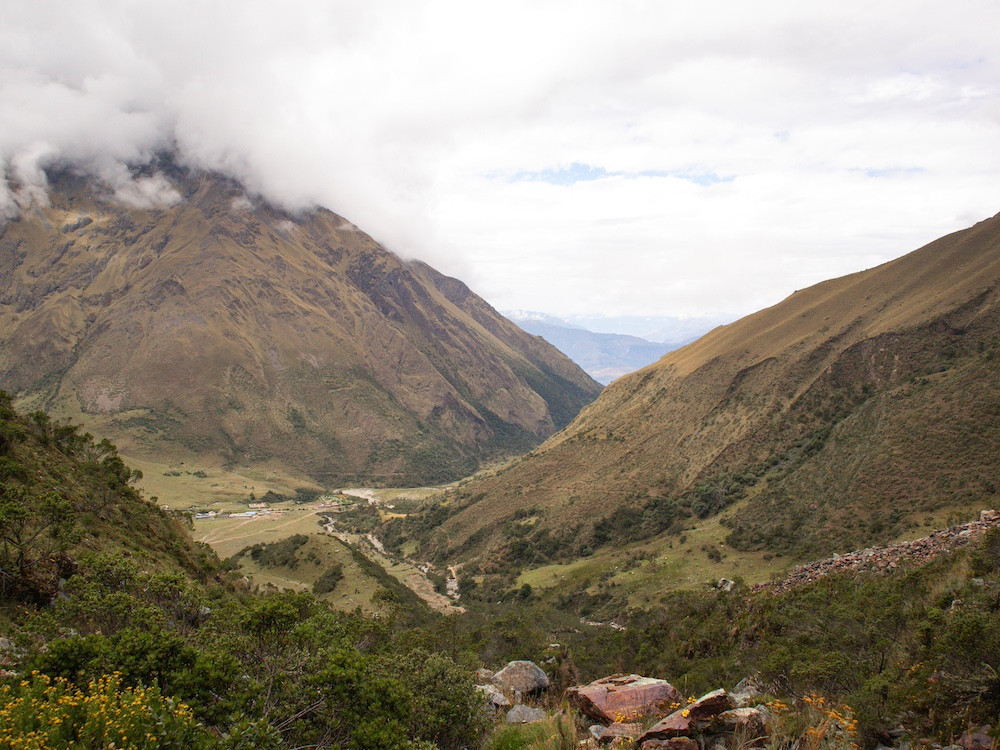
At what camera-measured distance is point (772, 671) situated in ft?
74.8

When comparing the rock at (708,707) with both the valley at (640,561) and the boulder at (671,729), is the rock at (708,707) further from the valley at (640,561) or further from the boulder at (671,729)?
the valley at (640,561)

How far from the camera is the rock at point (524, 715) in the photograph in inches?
795

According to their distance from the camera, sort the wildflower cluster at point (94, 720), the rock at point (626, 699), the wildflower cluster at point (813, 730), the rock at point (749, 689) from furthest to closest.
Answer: the rock at point (749, 689)
the rock at point (626, 699)
the wildflower cluster at point (813, 730)
the wildflower cluster at point (94, 720)

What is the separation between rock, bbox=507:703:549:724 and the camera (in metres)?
20.2


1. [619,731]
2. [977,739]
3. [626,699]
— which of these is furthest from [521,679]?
[977,739]

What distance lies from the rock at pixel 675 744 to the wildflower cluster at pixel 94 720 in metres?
9.41

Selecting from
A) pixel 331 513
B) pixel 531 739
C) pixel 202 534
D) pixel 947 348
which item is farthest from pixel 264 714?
pixel 331 513

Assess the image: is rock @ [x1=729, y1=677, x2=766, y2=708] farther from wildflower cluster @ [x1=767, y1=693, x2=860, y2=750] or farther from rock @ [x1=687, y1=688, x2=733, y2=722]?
rock @ [x1=687, y1=688, x2=733, y2=722]

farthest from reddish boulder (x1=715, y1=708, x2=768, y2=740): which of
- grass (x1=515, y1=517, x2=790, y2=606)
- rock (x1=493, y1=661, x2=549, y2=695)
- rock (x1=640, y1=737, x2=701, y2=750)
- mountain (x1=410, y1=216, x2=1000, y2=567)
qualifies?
mountain (x1=410, y1=216, x2=1000, y2=567)

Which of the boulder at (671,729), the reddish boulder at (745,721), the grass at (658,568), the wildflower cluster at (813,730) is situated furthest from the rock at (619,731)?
the grass at (658,568)

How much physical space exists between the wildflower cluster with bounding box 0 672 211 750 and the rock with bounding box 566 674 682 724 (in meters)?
10.9

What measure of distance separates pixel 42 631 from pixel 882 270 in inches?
5007

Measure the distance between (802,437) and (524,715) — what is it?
76762 millimetres

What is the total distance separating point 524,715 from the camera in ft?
68.3
